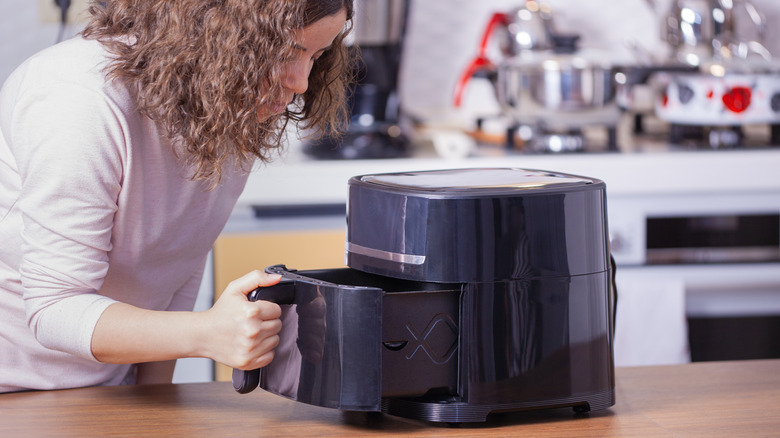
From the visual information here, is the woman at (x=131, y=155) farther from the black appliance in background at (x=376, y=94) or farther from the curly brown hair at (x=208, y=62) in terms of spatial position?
the black appliance in background at (x=376, y=94)

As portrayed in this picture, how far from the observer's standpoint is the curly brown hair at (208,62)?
0.81 m

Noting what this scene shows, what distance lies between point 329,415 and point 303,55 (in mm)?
345

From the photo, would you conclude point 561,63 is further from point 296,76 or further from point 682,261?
point 296,76

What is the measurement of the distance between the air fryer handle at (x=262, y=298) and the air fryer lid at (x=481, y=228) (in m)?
0.09

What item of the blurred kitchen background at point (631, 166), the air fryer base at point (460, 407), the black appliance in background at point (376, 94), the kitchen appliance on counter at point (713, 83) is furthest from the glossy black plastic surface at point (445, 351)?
the kitchen appliance on counter at point (713, 83)

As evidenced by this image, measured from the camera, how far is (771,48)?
2.36m

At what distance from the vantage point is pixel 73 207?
78 cm

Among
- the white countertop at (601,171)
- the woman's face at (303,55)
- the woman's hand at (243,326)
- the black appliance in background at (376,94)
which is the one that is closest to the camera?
the woman's hand at (243,326)

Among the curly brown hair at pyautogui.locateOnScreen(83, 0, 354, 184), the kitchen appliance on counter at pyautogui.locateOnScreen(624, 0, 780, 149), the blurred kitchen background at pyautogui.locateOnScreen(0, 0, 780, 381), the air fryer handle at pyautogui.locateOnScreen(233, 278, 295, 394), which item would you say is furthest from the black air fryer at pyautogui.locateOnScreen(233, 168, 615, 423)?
the kitchen appliance on counter at pyautogui.locateOnScreen(624, 0, 780, 149)

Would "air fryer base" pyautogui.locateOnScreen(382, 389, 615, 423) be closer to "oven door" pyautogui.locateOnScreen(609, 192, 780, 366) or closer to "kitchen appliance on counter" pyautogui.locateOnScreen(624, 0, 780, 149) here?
"oven door" pyautogui.locateOnScreen(609, 192, 780, 366)

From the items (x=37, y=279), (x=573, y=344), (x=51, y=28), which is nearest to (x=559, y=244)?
(x=573, y=344)

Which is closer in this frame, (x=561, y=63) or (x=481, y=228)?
(x=481, y=228)

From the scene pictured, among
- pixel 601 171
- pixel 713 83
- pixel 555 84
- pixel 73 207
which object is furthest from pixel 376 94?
pixel 73 207

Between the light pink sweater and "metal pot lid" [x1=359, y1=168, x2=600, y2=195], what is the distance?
23cm
